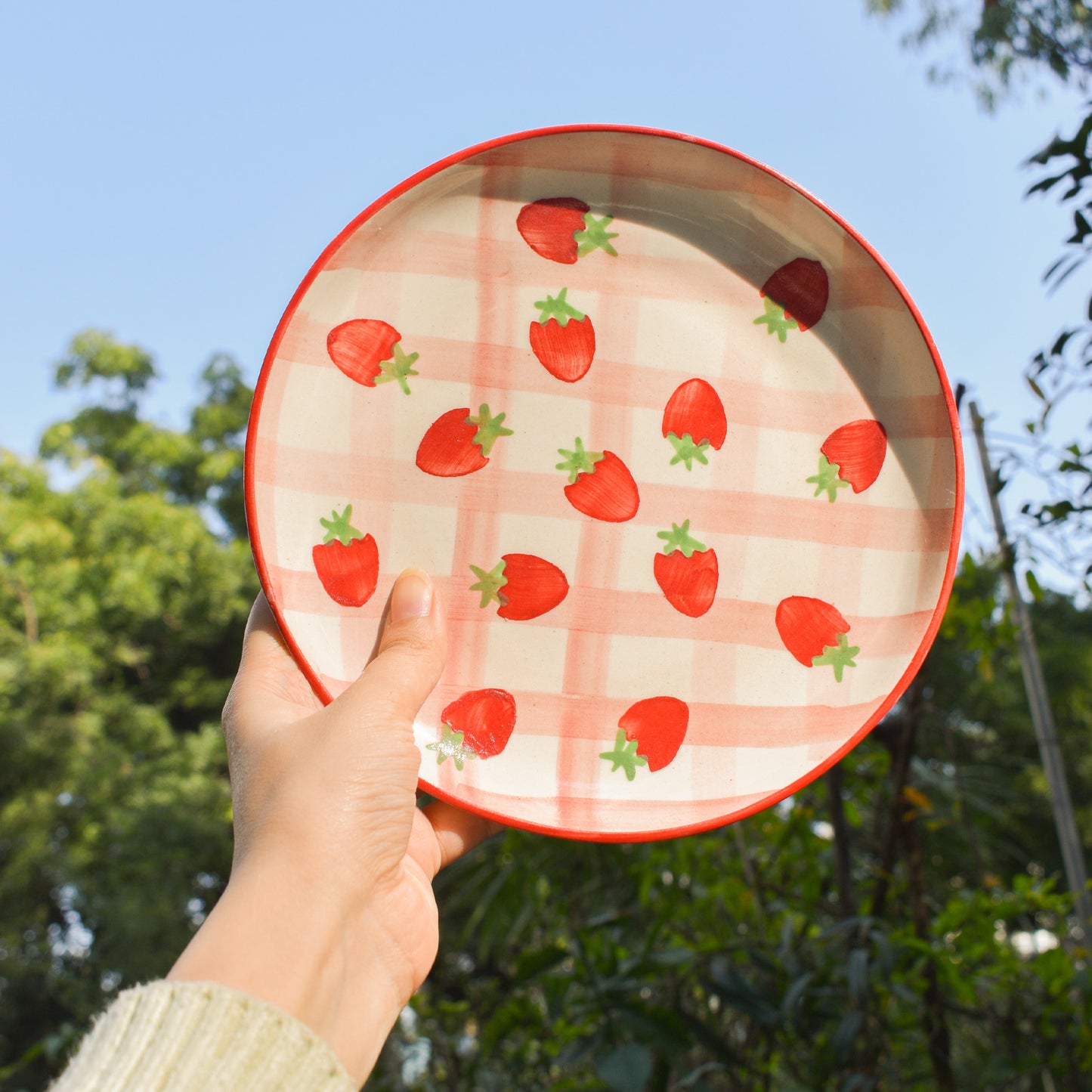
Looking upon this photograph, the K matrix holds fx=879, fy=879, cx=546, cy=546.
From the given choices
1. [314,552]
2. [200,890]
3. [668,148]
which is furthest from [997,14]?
[200,890]

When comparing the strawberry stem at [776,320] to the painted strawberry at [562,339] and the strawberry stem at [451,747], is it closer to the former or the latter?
the painted strawberry at [562,339]

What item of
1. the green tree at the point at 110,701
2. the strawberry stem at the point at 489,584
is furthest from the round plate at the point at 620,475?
the green tree at the point at 110,701

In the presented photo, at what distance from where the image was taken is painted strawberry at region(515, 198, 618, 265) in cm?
68

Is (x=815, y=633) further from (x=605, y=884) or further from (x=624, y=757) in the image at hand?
(x=605, y=884)

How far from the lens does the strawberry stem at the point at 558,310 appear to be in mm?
703

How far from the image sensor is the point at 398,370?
2.23 feet

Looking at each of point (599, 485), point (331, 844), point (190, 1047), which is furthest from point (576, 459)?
point (190, 1047)

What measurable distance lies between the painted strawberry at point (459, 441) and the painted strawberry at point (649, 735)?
24cm

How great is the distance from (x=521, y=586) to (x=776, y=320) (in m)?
0.29

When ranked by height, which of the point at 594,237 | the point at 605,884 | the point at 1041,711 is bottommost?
the point at 605,884

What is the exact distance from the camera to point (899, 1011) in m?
1.24

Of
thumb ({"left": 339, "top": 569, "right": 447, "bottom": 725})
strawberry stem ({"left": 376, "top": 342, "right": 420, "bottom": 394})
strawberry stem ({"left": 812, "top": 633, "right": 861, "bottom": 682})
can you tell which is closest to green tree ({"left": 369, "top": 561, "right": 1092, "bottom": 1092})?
strawberry stem ({"left": 812, "top": 633, "right": 861, "bottom": 682})

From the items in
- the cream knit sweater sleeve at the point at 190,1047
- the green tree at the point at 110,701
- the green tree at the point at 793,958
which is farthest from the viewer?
the green tree at the point at 110,701

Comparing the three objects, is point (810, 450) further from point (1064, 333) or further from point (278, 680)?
point (278, 680)
